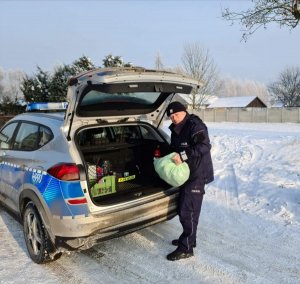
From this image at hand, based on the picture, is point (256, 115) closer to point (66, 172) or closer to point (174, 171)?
point (174, 171)

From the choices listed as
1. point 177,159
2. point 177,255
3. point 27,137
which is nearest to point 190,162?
point 177,159

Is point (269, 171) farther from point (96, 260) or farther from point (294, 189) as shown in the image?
point (96, 260)

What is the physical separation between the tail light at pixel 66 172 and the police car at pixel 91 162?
0.01 metres

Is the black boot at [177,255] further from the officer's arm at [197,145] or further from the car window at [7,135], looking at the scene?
the car window at [7,135]

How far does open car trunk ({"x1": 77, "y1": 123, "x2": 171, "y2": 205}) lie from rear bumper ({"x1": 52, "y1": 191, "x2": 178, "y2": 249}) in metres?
0.31

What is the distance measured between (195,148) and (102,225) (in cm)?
131

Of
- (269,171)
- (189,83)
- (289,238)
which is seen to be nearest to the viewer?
(189,83)

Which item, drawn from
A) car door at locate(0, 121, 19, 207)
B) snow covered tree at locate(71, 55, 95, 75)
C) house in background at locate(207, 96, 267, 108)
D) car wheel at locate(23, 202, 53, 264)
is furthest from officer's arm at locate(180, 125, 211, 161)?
house in background at locate(207, 96, 267, 108)

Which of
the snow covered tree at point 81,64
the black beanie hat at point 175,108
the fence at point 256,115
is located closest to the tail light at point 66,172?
the black beanie hat at point 175,108

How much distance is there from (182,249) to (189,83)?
1.96 meters

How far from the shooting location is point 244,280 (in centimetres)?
352

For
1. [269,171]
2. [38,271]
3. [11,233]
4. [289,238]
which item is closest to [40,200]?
[38,271]

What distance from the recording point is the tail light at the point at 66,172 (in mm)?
3624

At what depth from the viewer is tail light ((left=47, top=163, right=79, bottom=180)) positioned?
3.62 metres
